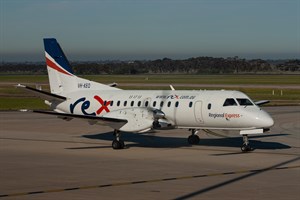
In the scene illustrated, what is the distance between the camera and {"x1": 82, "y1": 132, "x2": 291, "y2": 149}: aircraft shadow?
28.5 meters

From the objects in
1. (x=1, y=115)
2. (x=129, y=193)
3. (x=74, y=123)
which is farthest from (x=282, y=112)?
(x=129, y=193)

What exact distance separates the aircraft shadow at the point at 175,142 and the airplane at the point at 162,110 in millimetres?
1108

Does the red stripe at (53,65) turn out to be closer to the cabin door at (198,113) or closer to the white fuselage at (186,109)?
the white fuselage at (186,109)

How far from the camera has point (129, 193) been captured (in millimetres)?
16328

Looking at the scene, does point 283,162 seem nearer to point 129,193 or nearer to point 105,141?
point 129,193

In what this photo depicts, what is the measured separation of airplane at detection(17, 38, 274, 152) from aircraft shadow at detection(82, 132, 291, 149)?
43.6 inches

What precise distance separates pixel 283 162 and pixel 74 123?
20042 millimetres

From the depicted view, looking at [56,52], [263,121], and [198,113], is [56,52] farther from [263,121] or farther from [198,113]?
[263,121]

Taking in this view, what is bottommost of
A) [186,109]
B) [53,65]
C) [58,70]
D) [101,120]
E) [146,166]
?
[146,166]

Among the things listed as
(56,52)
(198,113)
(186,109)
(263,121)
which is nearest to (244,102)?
(263,121)

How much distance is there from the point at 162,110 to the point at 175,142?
3.19 metres

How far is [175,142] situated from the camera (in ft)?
98.1

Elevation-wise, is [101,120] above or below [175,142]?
above

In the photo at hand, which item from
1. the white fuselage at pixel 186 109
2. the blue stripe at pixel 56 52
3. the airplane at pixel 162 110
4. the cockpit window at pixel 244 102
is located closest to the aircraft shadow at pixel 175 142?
the airplane at pixel 162 110
